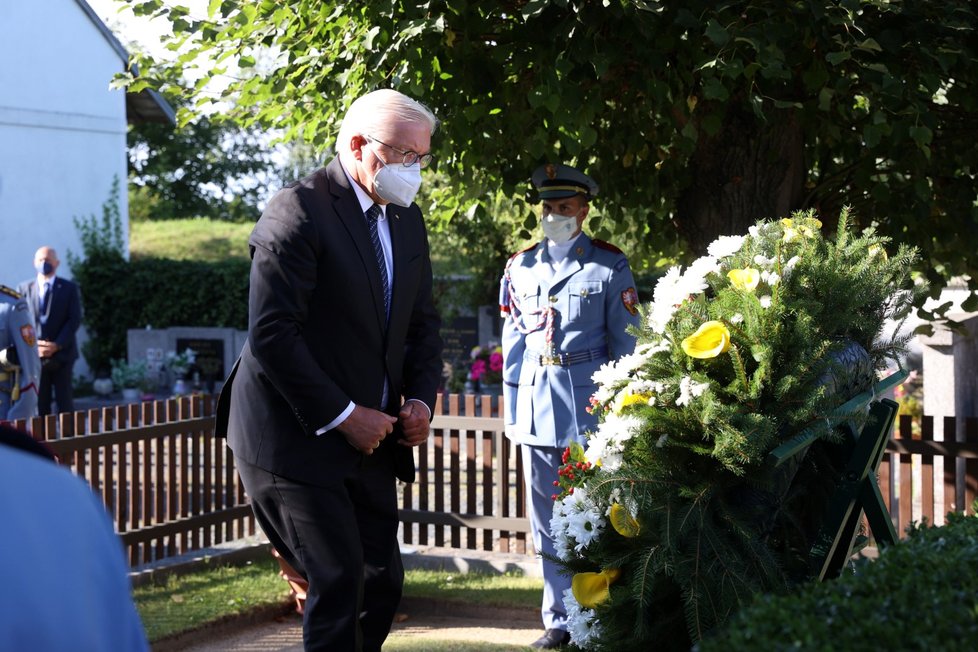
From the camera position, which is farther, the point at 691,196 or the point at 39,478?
the point at 691,196

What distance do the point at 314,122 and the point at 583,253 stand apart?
180cm

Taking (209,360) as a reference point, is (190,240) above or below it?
above

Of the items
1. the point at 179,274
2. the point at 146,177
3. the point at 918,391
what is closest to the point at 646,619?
the point at 918,391

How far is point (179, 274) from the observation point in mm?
23844

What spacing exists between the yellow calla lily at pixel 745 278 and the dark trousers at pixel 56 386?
11.4 metres

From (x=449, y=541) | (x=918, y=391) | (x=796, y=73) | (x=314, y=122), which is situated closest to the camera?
(x=796, y=73)

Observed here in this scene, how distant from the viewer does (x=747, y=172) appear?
645cm

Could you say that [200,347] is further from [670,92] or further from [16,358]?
[670,92]

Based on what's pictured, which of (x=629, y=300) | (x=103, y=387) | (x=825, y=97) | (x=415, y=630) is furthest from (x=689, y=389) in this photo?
(x=103, y=387)

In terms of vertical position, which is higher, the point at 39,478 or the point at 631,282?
the point at 631,282

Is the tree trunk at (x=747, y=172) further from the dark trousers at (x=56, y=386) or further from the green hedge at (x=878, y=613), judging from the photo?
the dark trousers at (x=56, y=386)

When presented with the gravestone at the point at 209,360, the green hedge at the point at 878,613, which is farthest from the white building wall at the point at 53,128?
the green hedge at the point at 878,613

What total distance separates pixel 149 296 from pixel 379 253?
21.1 meters

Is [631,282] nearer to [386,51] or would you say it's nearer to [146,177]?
[386,51]
